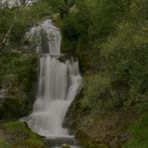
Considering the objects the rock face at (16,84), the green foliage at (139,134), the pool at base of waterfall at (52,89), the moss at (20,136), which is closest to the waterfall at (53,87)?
the pool at base of waterfall at (52,89)

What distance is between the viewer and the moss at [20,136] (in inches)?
1232

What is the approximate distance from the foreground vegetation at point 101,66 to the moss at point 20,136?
3.10 ft

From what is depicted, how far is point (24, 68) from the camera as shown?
40.9 m

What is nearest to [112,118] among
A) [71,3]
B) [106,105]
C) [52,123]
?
[106,105]

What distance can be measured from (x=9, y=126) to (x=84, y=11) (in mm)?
17206

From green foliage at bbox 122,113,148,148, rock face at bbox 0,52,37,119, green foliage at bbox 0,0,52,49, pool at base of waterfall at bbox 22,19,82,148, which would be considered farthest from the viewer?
Result: pool at base of waterfall at bbox 22,19,82,148

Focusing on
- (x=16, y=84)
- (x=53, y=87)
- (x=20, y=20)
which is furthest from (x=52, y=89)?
(x=20, y=20)

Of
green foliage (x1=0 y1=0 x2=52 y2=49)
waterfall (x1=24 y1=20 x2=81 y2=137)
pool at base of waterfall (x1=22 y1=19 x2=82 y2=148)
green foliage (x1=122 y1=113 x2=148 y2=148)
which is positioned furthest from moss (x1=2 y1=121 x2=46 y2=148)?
green foliage (x1=0 y1=0 x2=52 y2=49)

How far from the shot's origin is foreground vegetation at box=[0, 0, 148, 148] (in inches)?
1075

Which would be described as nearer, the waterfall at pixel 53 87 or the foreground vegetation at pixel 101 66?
the foreground vegetation at pixel 101 66

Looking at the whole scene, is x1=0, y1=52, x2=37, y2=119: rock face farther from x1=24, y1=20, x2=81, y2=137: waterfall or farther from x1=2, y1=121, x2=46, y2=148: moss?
x1=2, y1=121, x2=46, y2=148: moss

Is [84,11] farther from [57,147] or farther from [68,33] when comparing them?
[57,147]

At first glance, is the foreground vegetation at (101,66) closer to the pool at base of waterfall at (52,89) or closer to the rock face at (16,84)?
the rock face at (16,84)

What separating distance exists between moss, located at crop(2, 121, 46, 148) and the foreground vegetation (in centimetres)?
95
